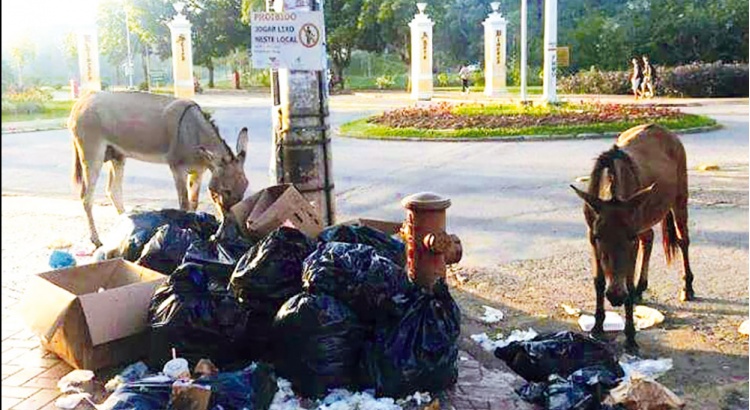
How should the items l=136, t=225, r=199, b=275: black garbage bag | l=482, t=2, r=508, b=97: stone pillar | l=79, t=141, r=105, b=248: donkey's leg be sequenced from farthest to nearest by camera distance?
l=482, t=2, r=508, b=97: stone pillar
l=79, t=141, r=105, b=248: donkey's leg
l=136, t=225, r=199, b=275: black garbage bag

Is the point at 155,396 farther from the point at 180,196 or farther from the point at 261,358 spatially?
the point at 180,196

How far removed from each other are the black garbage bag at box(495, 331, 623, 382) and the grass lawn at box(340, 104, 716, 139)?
1370 cm

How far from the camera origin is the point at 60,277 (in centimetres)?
558

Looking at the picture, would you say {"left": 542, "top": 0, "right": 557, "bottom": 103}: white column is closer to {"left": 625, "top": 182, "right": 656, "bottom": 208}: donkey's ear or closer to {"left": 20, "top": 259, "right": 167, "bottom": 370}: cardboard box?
{"left": 625, "top": 182, "right": 656, "bottom": 208}: donkey's ear

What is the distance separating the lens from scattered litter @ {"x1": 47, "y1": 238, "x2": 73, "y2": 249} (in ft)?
28.3

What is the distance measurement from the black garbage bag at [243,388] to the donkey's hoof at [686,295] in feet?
11.8

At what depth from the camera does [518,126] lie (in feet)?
63.2

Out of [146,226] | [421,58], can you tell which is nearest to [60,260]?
[146,226]

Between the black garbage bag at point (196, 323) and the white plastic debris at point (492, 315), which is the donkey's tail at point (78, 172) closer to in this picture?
the black garbage bag at point (196, 323)

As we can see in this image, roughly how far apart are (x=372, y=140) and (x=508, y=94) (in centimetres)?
1781

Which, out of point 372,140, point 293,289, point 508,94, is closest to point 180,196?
point 293,289

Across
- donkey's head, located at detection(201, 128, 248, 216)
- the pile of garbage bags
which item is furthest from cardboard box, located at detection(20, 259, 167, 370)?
donkey's head, located at detection(201, 128, 248, 216)

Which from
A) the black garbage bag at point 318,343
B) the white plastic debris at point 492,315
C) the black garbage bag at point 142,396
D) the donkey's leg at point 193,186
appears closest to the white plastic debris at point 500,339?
the white plastic debris at point 492,315

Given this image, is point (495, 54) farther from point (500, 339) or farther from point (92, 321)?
point (92, 321)
